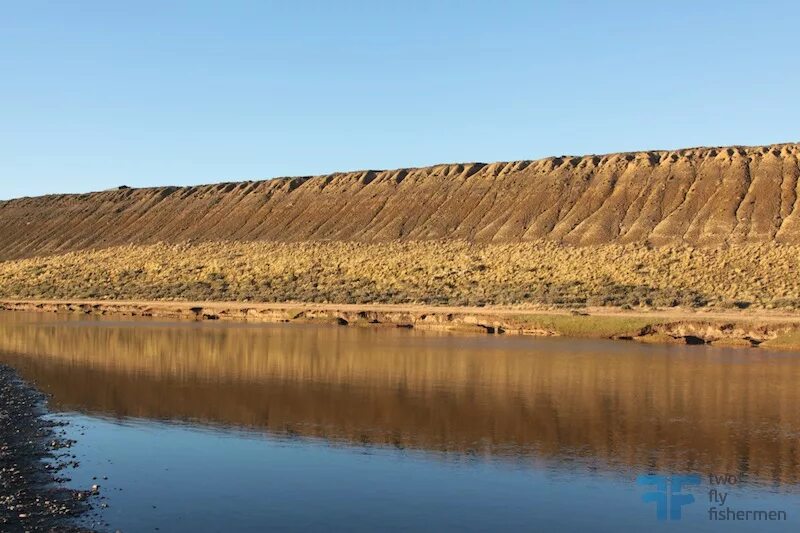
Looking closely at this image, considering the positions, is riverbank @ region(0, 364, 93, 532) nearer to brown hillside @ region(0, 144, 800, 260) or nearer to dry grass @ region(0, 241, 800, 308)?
dry grass @ region(0, 241, 800, 308)

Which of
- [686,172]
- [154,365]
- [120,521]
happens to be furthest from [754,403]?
[686,172]

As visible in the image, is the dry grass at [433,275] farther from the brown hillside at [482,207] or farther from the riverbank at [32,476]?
the riverbank at [32,476]

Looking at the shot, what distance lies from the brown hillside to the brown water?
3658 centimetres

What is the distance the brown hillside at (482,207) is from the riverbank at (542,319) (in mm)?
25831

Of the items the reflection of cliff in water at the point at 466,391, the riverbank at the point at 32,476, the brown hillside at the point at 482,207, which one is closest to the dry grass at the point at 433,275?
the brown hillside at the point at 482,207

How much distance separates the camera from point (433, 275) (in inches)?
2234

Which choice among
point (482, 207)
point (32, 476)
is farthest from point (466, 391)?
point (482, 207)

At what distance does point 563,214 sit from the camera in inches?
2908

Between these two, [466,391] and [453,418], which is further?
[466,391]

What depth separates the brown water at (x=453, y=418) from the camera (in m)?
12.3

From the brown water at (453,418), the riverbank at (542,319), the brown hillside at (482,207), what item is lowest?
the brown water at (453,418)

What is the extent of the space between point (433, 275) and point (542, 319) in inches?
783

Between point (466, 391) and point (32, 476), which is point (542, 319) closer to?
point (466, 391)

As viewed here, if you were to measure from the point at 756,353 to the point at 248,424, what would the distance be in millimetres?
20606
